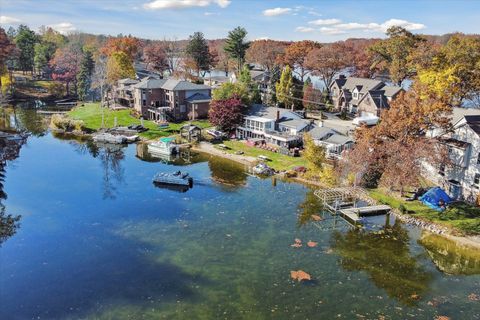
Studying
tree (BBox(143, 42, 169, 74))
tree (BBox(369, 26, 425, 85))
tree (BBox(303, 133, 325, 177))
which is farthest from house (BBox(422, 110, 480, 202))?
tree (BBox(143, 42, 169, 74))

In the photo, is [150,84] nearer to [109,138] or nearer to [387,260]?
[109,138]

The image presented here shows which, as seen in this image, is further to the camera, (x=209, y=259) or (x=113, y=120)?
(x=113, y=120)

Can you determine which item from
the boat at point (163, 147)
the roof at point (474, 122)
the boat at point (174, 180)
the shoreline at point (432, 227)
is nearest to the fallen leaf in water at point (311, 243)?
the shoreline at point (432, 227)

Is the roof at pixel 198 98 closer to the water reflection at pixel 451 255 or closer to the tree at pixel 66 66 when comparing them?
the tree at pixel 66 66

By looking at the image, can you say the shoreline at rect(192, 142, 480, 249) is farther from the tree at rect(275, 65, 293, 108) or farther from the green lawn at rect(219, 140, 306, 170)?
the tree at rect(275, 65, 293, 108)

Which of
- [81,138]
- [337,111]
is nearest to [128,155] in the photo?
[81,138]

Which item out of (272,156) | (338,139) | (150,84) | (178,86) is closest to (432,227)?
(338,139)
